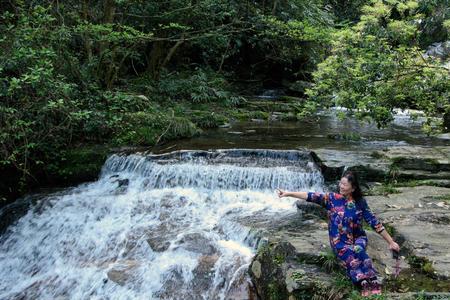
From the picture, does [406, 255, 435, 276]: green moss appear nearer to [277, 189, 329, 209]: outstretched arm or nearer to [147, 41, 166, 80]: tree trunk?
[277, 189, 329, 209]: outstretched arm

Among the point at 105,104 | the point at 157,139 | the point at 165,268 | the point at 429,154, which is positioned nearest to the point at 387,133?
the point at 429,154

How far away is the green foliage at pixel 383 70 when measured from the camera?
21.5 feet

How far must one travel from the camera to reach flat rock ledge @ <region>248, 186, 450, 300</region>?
434 cm

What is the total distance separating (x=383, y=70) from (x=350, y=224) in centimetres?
323

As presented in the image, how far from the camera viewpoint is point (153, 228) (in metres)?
7.08

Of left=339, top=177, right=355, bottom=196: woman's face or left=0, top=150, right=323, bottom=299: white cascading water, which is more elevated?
left=339, top=177, right=355, bottom=196: woman's face

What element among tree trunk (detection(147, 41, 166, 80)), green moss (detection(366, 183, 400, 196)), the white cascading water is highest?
tree trunk (detection(147, 41, 166, 80))

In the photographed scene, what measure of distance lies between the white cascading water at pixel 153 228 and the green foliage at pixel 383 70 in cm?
192

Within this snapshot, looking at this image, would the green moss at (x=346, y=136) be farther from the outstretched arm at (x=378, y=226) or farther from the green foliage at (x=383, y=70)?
the outstretched arm at (x=378, y=226)

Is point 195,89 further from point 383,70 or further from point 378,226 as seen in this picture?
point 378,226

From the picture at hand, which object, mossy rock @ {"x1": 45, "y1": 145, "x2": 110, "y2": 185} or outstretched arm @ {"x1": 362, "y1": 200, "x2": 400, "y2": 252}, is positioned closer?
outstretched arm @ {"x1": 362, "y1": 200, "x2": 400, "y2": 252}

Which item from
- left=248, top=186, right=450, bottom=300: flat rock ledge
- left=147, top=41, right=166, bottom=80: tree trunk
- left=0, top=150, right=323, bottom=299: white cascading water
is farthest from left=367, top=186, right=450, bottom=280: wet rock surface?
left=147, top=41, right=166, bottom=80: tree trunk

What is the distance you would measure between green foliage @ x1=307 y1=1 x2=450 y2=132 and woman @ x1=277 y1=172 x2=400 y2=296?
265cm

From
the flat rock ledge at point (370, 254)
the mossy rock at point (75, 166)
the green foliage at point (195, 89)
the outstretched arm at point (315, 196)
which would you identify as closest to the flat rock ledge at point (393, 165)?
the flat rock ledge at point (370, 254)
